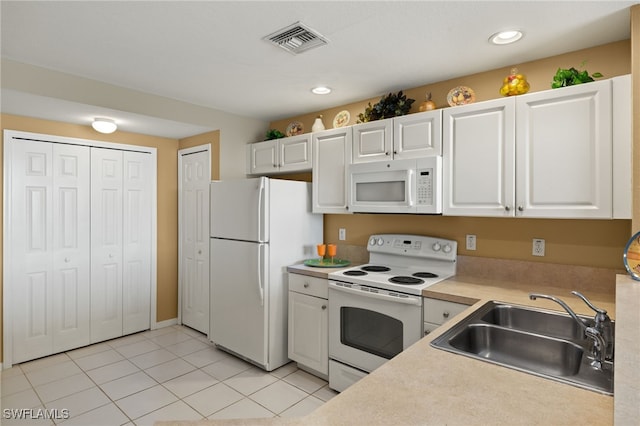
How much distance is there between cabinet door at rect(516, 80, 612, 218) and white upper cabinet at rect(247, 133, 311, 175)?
1833mm

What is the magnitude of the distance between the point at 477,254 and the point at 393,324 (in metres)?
0.87

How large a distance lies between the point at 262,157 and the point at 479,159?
7.41 feet

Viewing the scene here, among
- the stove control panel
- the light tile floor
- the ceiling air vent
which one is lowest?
the light tile floor

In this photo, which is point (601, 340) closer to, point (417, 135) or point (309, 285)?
point (417, 135)

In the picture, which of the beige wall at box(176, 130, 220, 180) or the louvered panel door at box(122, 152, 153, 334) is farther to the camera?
the louvered panel door at box(122, 152, 153, 334)

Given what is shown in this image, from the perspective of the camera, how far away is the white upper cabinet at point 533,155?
197 centimetres

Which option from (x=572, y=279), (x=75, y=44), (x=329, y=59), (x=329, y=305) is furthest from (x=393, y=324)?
(x=75, y=44)

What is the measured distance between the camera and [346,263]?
128 inches

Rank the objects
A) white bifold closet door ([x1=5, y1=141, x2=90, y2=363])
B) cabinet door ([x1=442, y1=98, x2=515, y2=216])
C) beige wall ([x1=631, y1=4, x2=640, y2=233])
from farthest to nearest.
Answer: white bifold closet door ([x1=5, y1=141, x2=90, y2=363]), cabinet door ([x1=442, y1=98, x2=515, y2=216]), beige wall ([x1=631, y1=4, x2=640, y2=233])

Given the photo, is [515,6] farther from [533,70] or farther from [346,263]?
[346,263]

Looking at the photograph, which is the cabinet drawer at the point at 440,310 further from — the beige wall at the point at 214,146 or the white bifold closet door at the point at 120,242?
the white bifold closet door at the point at 120,242

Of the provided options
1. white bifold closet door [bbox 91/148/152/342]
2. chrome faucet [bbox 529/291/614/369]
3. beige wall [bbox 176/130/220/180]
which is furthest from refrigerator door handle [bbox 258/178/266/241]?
chrome faucet [bbox 529/291/614/369]

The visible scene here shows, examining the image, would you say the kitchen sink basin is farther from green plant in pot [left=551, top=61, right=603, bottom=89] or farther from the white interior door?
the white interior door

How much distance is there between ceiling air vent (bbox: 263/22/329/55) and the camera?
201 cm
